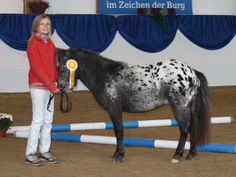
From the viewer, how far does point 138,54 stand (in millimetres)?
13164

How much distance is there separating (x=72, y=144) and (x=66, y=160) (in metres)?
0.94

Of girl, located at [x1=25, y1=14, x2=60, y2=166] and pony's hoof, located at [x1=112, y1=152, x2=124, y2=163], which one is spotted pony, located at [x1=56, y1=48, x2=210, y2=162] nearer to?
pony's hoof, located at [x1=112, y1=152, x2=124, y2=163]

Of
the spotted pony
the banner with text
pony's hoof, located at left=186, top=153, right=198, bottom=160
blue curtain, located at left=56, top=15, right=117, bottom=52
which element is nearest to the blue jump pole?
pony's hoof, located at left=186, top=153, right=198, bottom=160

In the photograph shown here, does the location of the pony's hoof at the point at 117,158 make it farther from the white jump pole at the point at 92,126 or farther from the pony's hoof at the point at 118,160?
the white jump pole at the point at 92,126

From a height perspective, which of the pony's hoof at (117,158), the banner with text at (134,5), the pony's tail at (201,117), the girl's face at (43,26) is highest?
the banner with text at (134,5)

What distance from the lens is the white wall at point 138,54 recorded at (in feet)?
39.5

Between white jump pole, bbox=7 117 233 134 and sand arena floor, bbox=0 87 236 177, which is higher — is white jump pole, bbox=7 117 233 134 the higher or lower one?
the higher one

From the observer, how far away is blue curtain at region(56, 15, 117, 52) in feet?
40.3

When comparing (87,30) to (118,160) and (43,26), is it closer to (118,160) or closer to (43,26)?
(43,26)

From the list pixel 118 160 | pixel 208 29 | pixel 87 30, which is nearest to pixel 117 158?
pixel 118 160

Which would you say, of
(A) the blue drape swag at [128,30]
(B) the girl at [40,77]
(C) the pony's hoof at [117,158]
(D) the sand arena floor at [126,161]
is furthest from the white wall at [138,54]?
(C) the pony's hoof at [117,158]

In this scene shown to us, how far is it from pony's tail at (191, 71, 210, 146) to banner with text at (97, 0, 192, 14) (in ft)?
26.5

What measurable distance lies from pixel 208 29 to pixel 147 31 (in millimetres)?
1741

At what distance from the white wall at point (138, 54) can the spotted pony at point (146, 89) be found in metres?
7.08
